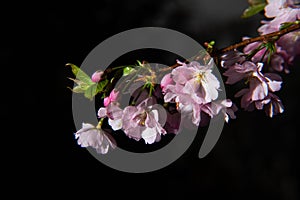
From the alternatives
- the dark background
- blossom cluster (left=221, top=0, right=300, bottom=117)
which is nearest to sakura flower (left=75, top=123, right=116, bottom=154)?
blossom cluster (left=221, top=0, right=300, bottom=117)

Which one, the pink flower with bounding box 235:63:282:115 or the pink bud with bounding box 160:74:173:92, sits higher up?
the pink bud with bounding box 160:74:173:92

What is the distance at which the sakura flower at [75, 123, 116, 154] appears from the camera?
612 mm

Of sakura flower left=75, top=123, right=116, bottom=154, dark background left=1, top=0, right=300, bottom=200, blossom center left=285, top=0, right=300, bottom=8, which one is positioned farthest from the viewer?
dark background left=1, top=0, right=300, bottom=200

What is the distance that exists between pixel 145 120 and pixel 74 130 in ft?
5.86

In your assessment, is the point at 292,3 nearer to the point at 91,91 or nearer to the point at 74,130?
the point at 91,91

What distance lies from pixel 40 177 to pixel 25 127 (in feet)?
0.82

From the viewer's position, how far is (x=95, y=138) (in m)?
0.61

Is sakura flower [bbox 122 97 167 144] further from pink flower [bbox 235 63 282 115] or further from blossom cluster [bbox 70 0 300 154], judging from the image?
pink flower [bbox 235 63 282 115]

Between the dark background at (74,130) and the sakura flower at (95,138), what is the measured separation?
5.25 feet

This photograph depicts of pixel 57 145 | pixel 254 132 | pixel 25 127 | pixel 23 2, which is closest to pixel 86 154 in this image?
pixel 57 145

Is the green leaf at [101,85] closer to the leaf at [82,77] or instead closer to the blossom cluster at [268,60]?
the leaf at [82,77]

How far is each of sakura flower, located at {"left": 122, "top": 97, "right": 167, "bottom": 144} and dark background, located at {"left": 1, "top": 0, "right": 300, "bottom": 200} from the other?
5.53 ft

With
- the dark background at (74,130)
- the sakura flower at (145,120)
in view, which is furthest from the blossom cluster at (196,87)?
the dark background at (74,130)

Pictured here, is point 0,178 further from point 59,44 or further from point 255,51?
point 255,51
